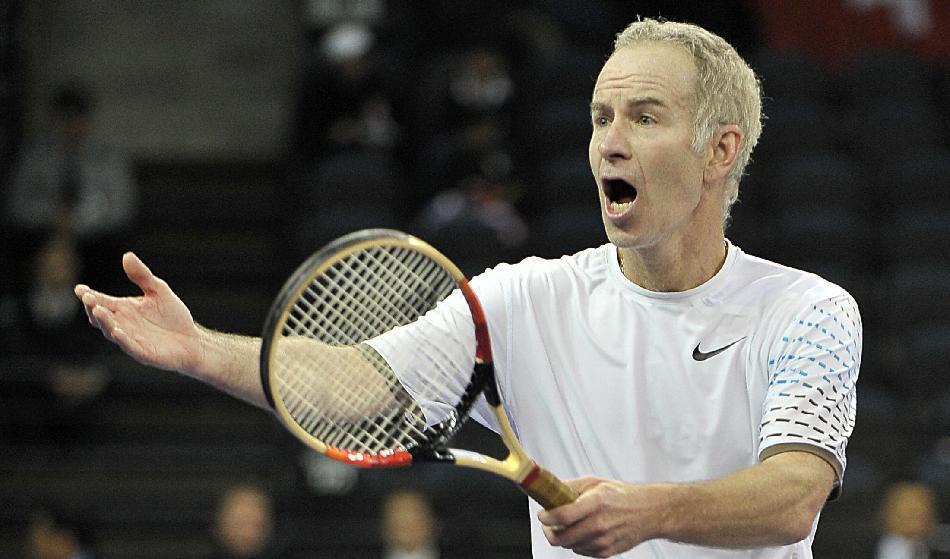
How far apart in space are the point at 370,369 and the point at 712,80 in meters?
1.12

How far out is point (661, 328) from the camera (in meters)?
3.65

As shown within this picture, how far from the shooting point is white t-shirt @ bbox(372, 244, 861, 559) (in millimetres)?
3455

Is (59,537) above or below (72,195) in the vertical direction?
below

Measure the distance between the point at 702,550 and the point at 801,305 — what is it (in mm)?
639

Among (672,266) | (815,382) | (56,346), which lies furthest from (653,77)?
(56,346)

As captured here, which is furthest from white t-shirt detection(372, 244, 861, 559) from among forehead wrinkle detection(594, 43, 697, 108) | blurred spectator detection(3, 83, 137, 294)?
blurred spectator detection(3, 83, 137, 294)

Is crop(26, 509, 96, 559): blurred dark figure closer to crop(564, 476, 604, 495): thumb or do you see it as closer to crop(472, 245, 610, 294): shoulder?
crop(472, 245, 610, 294): shoulder

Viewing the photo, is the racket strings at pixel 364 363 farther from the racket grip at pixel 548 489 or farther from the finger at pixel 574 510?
the finger at pixel 574 510

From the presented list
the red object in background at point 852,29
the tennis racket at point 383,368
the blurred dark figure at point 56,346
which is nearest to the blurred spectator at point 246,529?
the blurred dark figure at point 56,346

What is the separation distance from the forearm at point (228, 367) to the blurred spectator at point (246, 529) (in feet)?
17.9

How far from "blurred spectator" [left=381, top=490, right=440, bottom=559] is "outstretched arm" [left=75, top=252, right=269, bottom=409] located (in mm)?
5484

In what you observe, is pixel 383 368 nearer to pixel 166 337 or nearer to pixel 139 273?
pixel 166 337

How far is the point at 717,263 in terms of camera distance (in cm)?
377

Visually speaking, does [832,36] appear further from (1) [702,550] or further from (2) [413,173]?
(1) [702,550]
